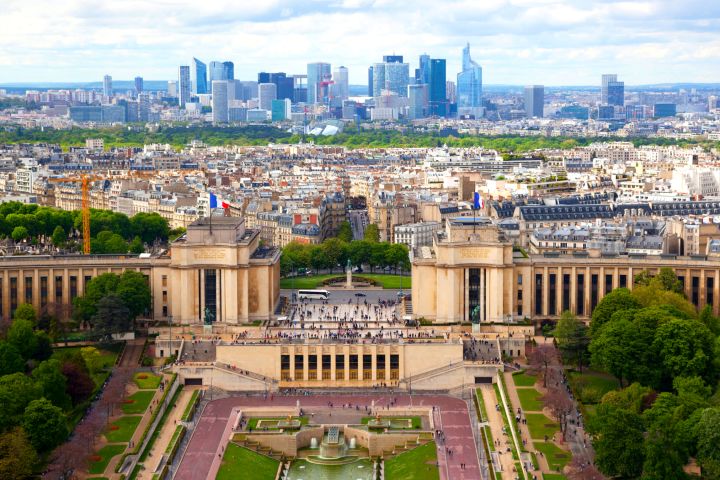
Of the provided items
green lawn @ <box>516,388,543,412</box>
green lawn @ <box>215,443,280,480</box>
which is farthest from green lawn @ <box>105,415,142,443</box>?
green lawn @ <box>516,388,543,412</box>

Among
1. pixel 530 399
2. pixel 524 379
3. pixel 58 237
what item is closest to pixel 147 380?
pixel 524 379

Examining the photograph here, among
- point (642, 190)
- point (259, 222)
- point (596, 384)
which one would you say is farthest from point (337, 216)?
point (596, 384)

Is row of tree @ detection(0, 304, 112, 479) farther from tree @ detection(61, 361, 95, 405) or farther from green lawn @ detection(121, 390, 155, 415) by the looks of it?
green lawn @ detection(121, 390, 155, 415)

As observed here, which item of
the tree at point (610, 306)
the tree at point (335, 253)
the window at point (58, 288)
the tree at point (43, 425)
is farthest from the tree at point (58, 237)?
the tree at point (43, 425)

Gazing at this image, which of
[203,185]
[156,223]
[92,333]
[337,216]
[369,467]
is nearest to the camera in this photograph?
[369,467]

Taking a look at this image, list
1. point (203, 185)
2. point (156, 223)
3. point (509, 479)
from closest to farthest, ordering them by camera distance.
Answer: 1. point (509, 479)
2. point (156, 223)
3. point (203, 185)

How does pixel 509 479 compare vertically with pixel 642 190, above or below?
below

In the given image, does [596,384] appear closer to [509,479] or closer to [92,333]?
[509,479]

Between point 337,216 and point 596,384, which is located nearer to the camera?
point 596,384
